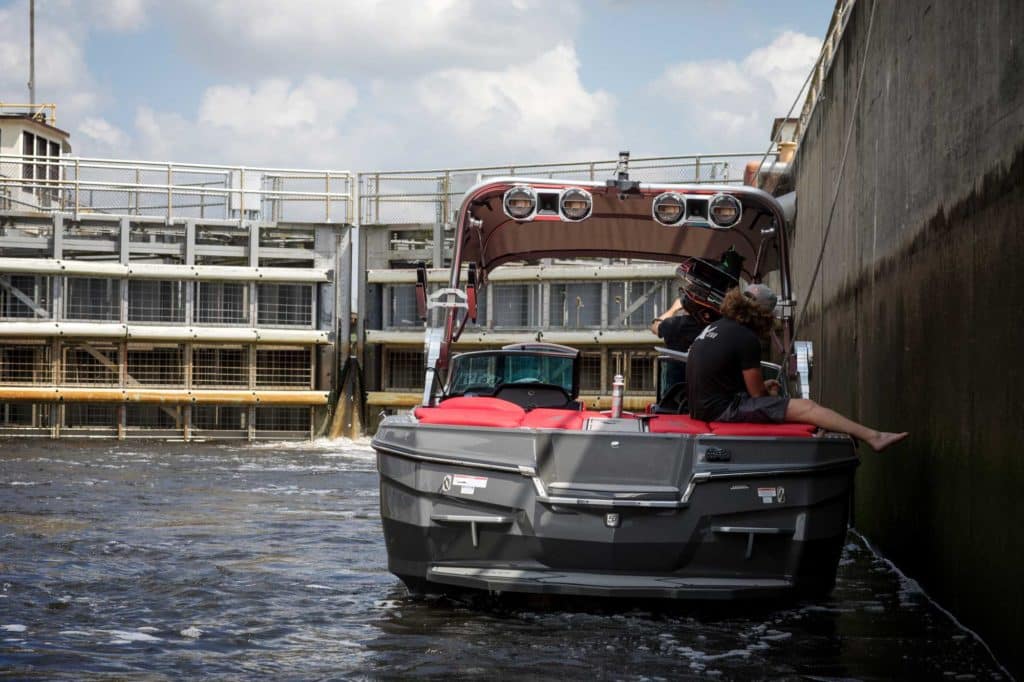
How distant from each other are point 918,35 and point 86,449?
2001 centimetres

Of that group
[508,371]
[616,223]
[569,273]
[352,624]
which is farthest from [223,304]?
[352,624]

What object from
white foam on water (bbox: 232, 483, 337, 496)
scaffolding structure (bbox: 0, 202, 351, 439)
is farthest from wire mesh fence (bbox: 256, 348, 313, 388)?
white foam on water (bbox: 232, 483, 337, 496)

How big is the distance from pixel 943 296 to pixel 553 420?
2.25 m

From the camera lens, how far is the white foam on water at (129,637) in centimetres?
733

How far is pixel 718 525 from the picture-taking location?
729 centimetres

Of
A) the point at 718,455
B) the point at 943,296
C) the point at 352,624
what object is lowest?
the point at 352,624

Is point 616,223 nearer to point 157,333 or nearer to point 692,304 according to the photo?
point 692,304

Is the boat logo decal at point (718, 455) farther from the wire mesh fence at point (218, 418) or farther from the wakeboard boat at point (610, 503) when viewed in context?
the wire mesh fence at point (218, 418)

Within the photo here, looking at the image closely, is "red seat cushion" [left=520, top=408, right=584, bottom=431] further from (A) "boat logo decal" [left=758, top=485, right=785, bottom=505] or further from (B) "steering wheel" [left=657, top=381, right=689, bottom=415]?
(B) "steering wheel" [left=657, top=381, right=689, bottom=415]

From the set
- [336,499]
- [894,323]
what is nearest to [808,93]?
[336,499]

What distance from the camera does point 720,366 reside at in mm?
7934

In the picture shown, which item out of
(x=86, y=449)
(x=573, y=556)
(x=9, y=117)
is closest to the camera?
(x=573, y=556)

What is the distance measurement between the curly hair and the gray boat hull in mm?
962

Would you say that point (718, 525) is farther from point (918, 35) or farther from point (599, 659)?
point (918, 35)
